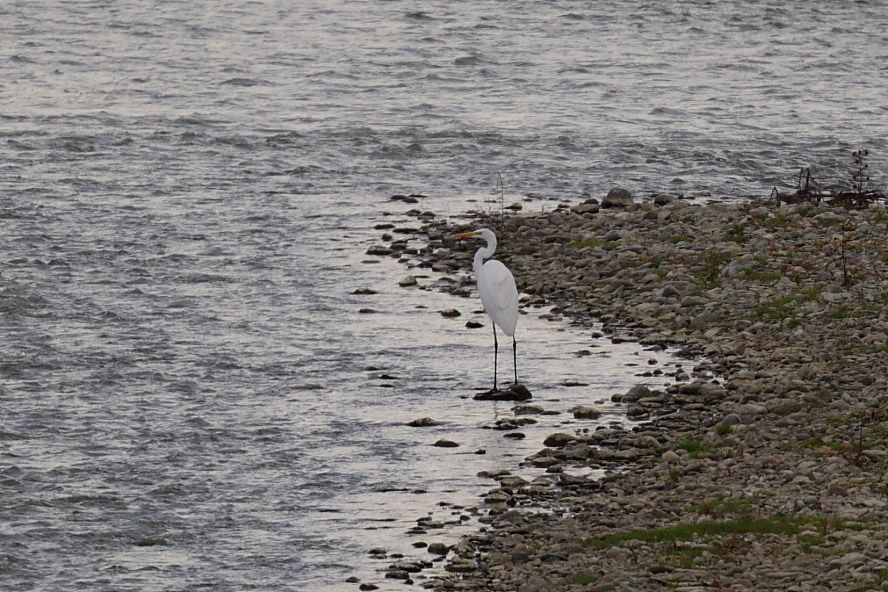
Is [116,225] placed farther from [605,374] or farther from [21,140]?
[605,374]

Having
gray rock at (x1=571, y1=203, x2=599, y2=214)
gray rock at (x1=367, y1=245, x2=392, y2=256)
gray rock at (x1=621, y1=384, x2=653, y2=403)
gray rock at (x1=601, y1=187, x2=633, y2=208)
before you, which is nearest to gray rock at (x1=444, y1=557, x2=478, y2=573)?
gray rock at (x1=621, y1=384, x2=653, y2=403)

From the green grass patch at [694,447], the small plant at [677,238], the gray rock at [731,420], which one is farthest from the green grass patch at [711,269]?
the green grass patch at [694,447]

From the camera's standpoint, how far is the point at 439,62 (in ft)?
127

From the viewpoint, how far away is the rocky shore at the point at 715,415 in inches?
433

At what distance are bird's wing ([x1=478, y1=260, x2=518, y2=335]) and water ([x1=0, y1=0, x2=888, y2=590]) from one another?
626 mm

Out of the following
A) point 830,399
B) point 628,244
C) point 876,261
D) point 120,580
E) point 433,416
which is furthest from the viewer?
point 628,244

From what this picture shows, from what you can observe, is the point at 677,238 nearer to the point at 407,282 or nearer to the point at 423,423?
the point at 407,282

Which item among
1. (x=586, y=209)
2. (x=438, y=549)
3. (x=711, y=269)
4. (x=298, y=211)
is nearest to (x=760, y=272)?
(x=711, y=269)

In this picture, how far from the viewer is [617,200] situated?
22781 millimetres

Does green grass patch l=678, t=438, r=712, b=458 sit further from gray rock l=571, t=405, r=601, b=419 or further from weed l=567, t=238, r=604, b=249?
weed l=567, t=238, r=604, b=249

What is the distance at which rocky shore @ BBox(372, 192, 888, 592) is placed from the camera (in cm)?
1100

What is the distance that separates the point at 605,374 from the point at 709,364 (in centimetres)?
102

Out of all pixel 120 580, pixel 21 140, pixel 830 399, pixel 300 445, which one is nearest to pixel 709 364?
pixel 830 399

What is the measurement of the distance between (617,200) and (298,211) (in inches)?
186
